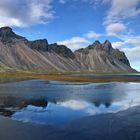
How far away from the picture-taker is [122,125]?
21.7 meters

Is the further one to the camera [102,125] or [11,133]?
[102,125]

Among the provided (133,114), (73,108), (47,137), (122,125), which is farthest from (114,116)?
(47,137)

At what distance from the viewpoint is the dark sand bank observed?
1806cm

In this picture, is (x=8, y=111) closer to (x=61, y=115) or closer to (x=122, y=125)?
(x=61, y=115)

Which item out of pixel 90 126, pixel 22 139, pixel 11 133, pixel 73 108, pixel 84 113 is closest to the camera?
pixel 22 139

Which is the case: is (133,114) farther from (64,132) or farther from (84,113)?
(64,132)

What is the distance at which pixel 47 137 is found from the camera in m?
18.0

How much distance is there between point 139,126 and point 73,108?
10.2 metres

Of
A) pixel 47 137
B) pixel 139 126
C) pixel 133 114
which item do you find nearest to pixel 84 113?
pixel 133 114

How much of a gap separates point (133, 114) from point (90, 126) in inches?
279

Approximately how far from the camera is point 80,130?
19.9 m

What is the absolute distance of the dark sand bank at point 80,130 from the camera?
1806 cm

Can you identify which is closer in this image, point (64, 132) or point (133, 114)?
point (64, 132)

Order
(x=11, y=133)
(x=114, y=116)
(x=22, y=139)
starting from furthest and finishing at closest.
Answer: (x=114, y=116)
(x=11, y=133)
(x=22, y=139)
